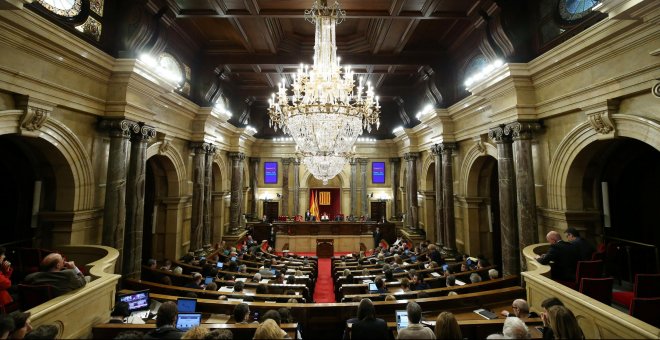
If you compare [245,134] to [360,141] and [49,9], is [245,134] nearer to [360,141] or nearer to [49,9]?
[360,141]

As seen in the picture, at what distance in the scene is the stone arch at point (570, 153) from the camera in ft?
15.6

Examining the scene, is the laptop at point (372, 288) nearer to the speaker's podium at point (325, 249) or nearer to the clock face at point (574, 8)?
the clock face at point (574, 8)

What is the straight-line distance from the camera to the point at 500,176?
7.13 meters

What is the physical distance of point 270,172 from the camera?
1867 centimetres

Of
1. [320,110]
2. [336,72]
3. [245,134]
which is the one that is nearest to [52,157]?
[320,110]

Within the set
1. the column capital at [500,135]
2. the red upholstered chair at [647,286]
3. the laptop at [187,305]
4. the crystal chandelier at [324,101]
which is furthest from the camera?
the column capital at [500,135]

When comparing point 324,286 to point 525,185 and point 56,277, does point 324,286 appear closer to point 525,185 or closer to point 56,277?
point 525,185

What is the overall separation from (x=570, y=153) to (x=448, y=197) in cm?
466

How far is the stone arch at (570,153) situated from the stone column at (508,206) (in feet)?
2.39

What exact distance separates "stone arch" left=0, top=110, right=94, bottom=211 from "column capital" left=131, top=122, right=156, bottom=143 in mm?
1016

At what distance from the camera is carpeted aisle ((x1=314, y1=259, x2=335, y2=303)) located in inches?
345

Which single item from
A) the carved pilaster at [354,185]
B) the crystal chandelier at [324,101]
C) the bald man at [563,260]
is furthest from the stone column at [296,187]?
the bald man at [563,260]

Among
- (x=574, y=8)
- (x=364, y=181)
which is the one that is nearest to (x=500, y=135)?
(x=574, y=8)

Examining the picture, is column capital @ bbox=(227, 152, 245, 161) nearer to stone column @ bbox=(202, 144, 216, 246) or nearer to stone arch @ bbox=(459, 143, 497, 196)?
stone column @ bbox=(202, 144, 216, 246)
